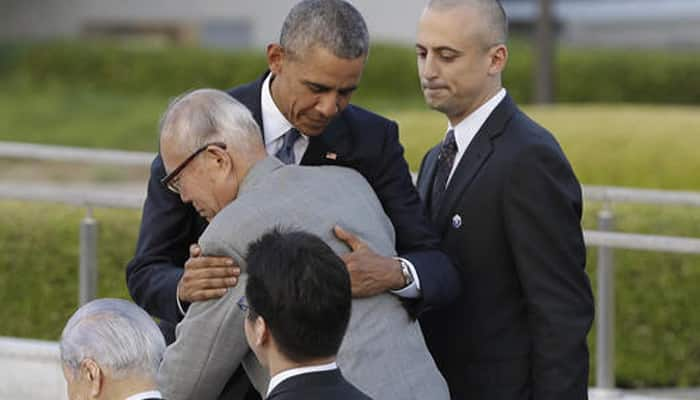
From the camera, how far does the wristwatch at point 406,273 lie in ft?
10.7

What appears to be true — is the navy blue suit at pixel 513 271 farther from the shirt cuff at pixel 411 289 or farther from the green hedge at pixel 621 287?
the green hedge at pixel 621 287

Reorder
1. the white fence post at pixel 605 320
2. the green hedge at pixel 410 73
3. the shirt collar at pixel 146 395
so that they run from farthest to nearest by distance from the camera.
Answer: the green hedge at pixel 410 73 < the white fence post at pixel 605 320 < the shirt collar at pixel 146 395

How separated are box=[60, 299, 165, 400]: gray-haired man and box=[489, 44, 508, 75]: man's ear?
1.12 m

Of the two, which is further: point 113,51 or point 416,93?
point 113,51

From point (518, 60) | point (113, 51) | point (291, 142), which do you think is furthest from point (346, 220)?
point (113, 51)

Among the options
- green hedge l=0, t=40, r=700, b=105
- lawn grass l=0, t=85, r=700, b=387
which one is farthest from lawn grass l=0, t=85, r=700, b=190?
green hedge l=0, t=40, r=700, b=105

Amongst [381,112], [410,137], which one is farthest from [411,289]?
[381,112]

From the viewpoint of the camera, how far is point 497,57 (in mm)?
3576

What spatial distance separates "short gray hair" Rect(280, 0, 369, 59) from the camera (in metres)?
3.26

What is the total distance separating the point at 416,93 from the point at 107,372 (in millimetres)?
16808

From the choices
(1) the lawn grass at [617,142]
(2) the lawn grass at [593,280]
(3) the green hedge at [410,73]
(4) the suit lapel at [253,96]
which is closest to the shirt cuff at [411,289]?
(4) the suit lapel at [253,96]

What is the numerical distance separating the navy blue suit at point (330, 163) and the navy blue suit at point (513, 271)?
0.38 ft

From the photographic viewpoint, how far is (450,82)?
3545 millimetres

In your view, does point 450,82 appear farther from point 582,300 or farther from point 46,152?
point 46,152
